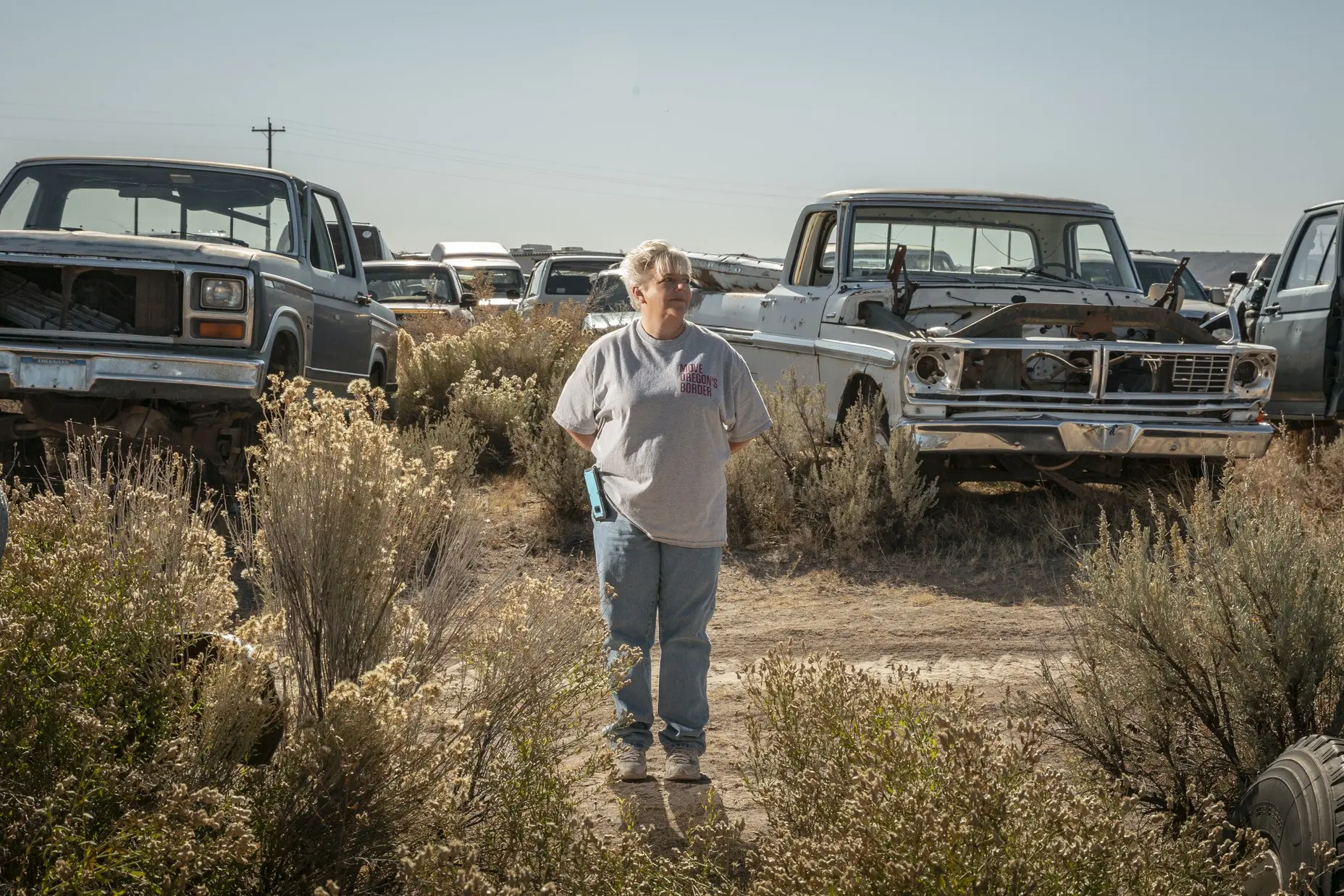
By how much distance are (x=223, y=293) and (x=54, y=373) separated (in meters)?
0.97

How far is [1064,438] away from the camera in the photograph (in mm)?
7629

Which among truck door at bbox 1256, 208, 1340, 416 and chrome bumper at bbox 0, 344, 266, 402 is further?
truck door at bbox 1256, 208, 1340, 416

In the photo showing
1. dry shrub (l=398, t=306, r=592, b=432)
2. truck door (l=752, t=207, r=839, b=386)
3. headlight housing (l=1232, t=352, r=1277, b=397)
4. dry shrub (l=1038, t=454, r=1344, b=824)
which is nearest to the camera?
dry shrub (l=1038, t=454, r=1344, b=824)

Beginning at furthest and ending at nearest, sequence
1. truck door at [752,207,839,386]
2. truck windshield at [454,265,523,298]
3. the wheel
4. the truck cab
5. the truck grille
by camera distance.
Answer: truck windshield at [454,265,523,298], the truck cab, truck door at [752,207,839,386], the wheel, the truck grille

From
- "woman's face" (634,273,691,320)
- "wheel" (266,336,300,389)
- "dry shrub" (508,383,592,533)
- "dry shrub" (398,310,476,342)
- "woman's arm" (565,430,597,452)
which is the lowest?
"dry shrub" (508,383,592,533)

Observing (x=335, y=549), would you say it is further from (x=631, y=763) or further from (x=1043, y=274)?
(x=1043, y=274)

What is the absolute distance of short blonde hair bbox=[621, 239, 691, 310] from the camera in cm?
463

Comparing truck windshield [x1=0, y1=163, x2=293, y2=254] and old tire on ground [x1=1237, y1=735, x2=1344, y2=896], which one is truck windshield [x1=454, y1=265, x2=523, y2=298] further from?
old tire on ground [x1=1237, y1=735, x2=1344, y2=896]

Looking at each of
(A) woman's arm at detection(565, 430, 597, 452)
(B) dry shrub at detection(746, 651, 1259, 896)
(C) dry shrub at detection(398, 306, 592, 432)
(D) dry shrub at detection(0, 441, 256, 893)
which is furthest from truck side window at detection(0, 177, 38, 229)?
(B) dry shrub at detection(746, 651, 1259, 896)

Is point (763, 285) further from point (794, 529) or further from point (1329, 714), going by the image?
A: point (1329, 714)

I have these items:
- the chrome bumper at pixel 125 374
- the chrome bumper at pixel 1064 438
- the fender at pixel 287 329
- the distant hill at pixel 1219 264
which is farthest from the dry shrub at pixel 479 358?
the distant hill at pixel 1219 264

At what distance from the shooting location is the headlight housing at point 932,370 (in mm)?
7652

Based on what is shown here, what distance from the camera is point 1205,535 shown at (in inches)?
181

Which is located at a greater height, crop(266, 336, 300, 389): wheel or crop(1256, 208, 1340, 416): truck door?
crop(1256, 208, 1340, 416): truck door
